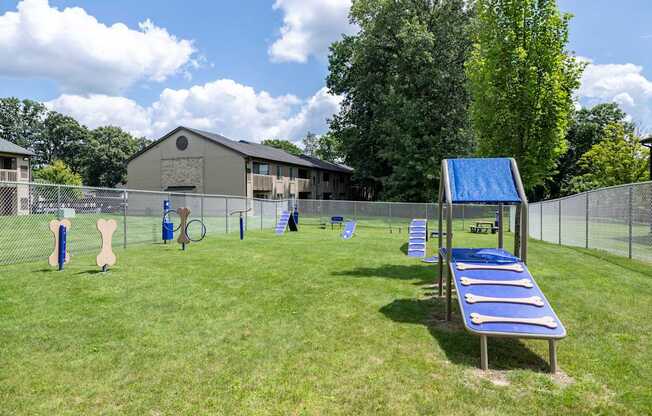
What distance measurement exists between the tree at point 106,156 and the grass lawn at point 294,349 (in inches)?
2597

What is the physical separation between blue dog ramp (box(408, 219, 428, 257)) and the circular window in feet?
87.9

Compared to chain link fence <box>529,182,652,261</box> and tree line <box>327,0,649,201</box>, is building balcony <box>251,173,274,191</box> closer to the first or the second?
tree line <box>327,0,649,201</box>

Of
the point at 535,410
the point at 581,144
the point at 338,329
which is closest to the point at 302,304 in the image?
the point at 338,329

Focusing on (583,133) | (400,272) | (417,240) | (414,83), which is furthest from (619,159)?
(400,272)

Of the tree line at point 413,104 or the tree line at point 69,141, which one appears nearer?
the tree line at point 413,104

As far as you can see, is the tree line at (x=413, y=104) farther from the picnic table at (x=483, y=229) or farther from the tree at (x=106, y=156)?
the tree at (x=106, y=156)

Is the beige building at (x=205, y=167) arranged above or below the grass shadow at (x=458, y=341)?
above

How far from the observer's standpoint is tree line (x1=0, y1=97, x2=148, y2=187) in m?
68.0

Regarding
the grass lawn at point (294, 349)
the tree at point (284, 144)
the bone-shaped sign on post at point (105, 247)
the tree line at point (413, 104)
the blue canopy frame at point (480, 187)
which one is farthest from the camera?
the tree at point (284, 144)

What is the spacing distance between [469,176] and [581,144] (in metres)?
56.1

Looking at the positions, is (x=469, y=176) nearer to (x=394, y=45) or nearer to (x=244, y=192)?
(x=244, y=192)

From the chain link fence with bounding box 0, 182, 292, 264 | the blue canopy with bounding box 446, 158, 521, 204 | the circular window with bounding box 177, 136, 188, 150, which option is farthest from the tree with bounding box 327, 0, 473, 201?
the blue canopy with bounding box 446, 158, 521, 204

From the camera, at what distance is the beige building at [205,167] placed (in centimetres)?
3500

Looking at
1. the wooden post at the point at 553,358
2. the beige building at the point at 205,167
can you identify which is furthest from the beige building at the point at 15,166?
the wooden post at the point at 553,358
